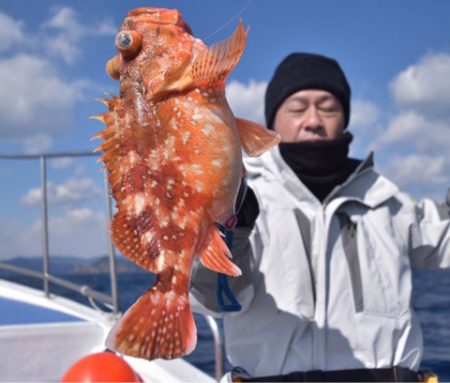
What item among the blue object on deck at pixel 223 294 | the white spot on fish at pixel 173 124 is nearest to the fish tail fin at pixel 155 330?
the white spot on fish at pixel 173 124

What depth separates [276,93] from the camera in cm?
339

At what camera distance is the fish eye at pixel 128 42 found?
65.5 inches

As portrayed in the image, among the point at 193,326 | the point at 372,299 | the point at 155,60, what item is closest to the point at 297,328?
the point at 372,299

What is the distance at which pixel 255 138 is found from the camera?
1.70 meters

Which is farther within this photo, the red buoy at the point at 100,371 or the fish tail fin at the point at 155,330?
the red buoy at the point at 100,371

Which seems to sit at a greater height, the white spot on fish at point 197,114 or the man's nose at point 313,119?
the man's nose at point 313,119

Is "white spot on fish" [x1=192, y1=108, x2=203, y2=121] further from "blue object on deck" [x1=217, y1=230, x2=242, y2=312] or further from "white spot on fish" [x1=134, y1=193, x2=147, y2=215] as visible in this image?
"blue object on deck" [x1=217, y1=230, x2=242, y2=312]

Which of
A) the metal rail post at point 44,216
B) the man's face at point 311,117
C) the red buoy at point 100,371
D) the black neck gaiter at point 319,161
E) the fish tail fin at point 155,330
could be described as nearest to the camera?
the fish tail fin at point 155,330

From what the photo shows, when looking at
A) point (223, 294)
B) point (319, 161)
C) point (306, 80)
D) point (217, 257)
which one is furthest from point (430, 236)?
point (217, 257)

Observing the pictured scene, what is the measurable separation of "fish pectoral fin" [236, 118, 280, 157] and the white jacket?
1075mm

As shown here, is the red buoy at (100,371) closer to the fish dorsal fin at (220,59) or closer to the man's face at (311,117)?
the man's face at (311,117)

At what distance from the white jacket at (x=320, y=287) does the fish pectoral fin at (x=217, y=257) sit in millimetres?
1078

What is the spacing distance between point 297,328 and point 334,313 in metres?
0.24

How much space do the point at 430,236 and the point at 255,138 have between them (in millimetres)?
→ 2097
